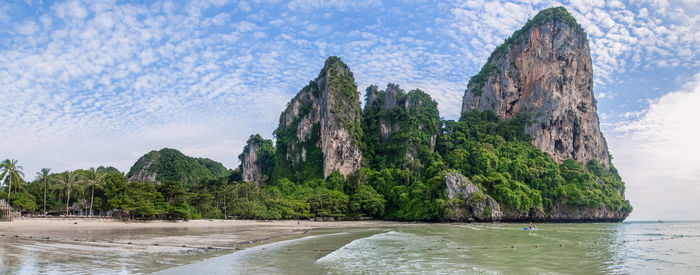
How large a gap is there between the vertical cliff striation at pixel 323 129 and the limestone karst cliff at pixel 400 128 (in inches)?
237

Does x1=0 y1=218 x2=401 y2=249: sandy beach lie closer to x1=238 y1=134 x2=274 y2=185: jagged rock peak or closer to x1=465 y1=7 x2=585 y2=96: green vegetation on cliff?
x1=238 y1=134 x2=274 y2=185: jagged rock peak

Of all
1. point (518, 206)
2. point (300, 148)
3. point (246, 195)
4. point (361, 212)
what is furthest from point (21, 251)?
point (300, 148)

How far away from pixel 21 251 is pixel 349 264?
1381cm

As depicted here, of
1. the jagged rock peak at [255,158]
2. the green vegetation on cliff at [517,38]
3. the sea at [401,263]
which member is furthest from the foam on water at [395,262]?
the green vegetation on cliff at [517,38]

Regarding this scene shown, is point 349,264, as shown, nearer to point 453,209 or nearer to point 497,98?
point 453,209

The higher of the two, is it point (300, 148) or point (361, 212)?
point (300, 148)

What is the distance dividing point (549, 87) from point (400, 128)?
136 ft

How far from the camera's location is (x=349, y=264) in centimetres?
1777

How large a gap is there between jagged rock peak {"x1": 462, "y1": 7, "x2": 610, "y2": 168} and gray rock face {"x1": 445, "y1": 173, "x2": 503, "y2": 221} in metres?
41.6

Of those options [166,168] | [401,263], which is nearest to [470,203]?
[401,263]

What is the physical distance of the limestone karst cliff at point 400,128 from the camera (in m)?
107

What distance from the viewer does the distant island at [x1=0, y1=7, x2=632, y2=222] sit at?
2817 inches

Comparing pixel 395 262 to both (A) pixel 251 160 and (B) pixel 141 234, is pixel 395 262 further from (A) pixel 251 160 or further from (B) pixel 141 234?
(A) pixel 251 160

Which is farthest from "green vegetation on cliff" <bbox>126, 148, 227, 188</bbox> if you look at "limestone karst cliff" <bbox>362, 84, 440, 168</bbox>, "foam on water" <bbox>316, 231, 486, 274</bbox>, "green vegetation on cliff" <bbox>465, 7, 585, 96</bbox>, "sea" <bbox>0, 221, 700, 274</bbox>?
"sea" <bbox>0, 221, 700, 274</bbox>
